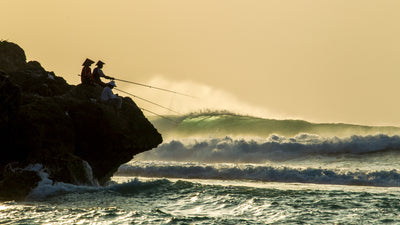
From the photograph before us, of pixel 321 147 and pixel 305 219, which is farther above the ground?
pixel 321 147

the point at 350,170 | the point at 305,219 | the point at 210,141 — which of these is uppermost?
the point at 210,141

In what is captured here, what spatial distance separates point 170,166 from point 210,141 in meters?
10.8

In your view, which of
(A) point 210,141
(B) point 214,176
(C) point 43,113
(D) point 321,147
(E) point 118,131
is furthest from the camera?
(A) point 210,141

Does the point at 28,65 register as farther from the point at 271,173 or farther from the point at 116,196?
the point at 271,173

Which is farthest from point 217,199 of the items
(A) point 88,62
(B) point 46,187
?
(A) point 88,62

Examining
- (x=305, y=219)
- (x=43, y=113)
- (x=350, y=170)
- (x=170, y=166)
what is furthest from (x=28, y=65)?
(x=350, y=170)

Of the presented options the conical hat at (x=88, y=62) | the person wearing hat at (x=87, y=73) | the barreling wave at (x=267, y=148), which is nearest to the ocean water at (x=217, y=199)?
the person wearing hat at (x=87, y=73)

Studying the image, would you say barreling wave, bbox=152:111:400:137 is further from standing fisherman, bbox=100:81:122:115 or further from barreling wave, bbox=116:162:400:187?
standing fisherman, bbox=100:81:122:115

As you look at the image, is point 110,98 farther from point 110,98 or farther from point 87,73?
point 87,73

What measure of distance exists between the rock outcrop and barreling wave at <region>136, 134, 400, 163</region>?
17.1m

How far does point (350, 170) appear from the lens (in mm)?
21953

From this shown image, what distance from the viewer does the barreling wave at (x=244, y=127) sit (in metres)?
42.6

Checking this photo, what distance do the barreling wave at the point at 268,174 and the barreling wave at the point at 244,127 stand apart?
19907 millimetres

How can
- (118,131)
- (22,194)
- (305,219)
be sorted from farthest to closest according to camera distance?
(118,131), (22,194), (305,219)
